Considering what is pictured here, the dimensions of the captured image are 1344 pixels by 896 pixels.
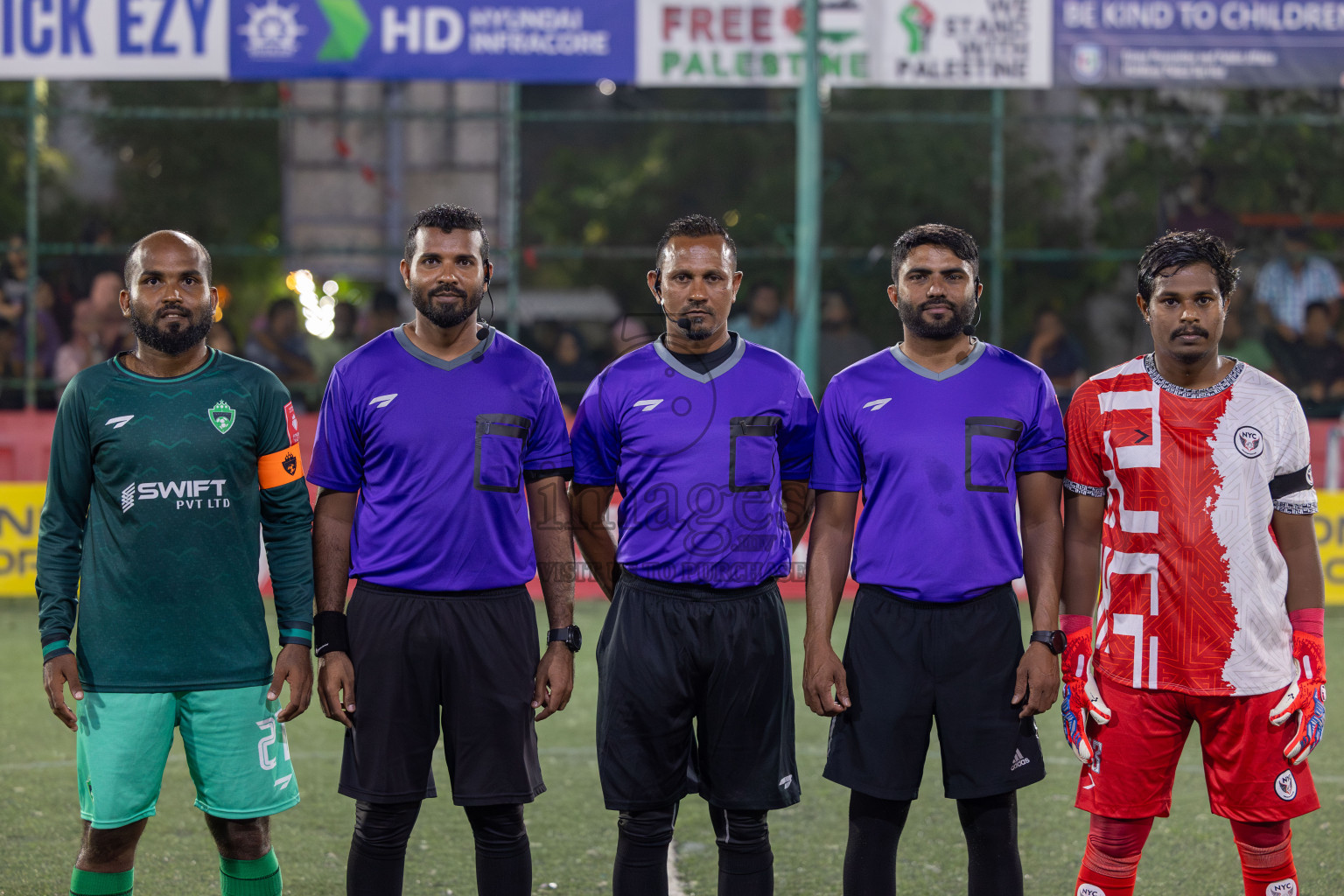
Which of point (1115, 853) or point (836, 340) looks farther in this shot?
point (836, 340)

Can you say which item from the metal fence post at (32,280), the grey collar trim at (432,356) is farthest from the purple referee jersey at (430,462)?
the metal fence post at (32,280)

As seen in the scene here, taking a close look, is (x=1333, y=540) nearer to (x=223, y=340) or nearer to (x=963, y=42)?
(x=963, y=42)

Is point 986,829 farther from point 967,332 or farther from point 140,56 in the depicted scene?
point 140,56

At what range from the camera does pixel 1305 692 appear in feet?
12.2

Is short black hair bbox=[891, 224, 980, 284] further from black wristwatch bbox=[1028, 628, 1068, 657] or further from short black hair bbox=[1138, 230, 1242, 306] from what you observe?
black wristwatch bbox=[1028, 628, 1068, 657]

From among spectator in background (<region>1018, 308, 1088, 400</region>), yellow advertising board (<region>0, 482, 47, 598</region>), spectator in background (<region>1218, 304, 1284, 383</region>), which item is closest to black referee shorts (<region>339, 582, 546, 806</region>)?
yellow advertising board (<region>0, 482, 47, 598</region>)

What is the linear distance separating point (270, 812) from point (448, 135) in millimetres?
13912

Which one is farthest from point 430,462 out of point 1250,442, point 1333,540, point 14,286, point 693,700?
point 14,286

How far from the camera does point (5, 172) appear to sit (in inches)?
790

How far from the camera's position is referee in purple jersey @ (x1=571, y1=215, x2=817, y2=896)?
387cm

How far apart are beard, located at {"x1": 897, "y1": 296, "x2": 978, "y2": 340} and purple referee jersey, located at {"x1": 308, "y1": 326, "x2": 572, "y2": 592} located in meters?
1.01

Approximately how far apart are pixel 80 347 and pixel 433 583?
1019cm

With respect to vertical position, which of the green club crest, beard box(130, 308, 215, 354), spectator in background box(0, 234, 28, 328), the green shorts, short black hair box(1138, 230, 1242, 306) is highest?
spectator in background box(0, 234, 28, 328)

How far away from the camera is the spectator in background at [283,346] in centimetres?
1280
